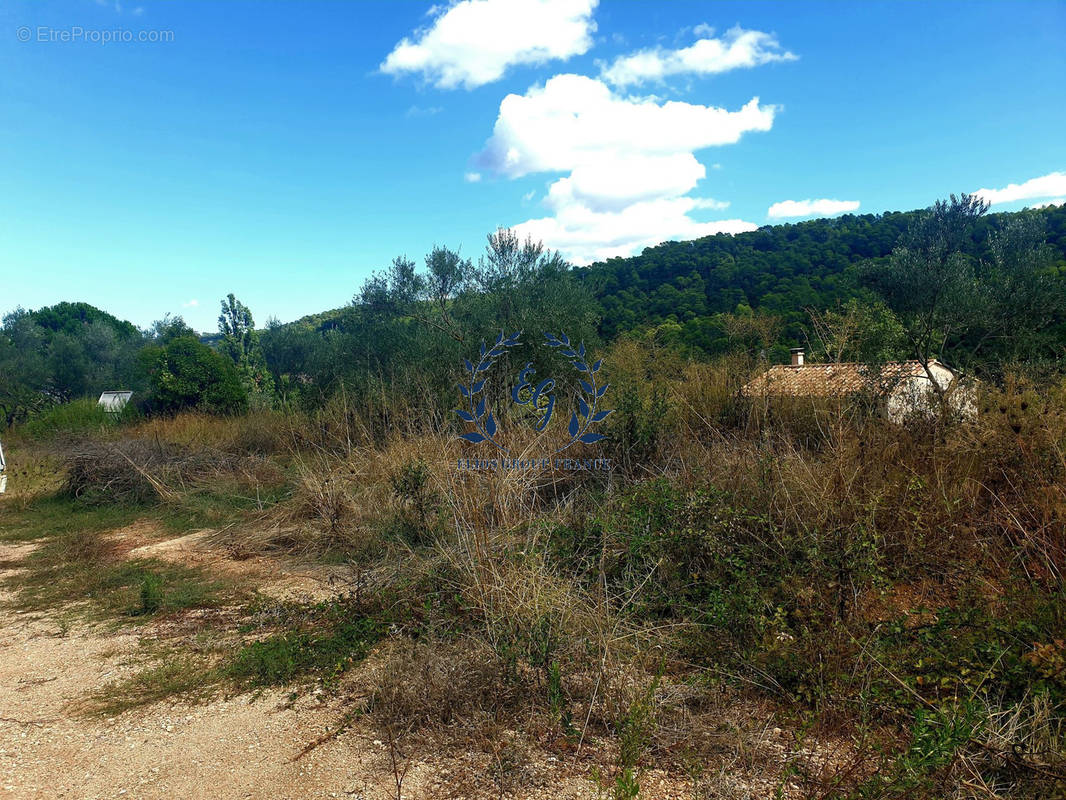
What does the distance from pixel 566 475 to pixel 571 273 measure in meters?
7.62

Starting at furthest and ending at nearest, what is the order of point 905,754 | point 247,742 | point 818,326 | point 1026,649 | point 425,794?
point 818,326
point 247,742
point 1026,649
point 425,794
point 905,754

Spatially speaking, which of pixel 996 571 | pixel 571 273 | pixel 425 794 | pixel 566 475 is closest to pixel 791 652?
pixel 996 571

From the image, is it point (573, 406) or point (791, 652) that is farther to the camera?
point (573, 406)

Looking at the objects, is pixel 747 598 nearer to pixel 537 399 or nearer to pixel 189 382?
pixel 537 399

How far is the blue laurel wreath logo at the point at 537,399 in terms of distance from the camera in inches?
252

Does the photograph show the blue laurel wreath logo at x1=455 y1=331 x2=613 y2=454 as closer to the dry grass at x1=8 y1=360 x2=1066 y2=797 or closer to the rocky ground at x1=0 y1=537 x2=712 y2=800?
the dry grass at x1=8 y1=360 x2=1066 y2=797

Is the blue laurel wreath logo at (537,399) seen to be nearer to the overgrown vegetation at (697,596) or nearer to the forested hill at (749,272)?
the overgrown vegetation at (697,596)

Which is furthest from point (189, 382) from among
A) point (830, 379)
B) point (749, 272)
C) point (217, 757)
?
point (749, 272)

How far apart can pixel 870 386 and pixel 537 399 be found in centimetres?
391

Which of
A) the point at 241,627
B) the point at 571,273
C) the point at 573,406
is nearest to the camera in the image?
the point at 241,627

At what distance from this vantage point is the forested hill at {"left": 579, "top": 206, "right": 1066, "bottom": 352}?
1380 cm

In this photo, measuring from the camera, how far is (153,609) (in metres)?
4.60

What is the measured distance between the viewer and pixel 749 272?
19297 millimetres

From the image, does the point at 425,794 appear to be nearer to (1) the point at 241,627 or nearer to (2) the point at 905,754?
(2) the point at 905,754
